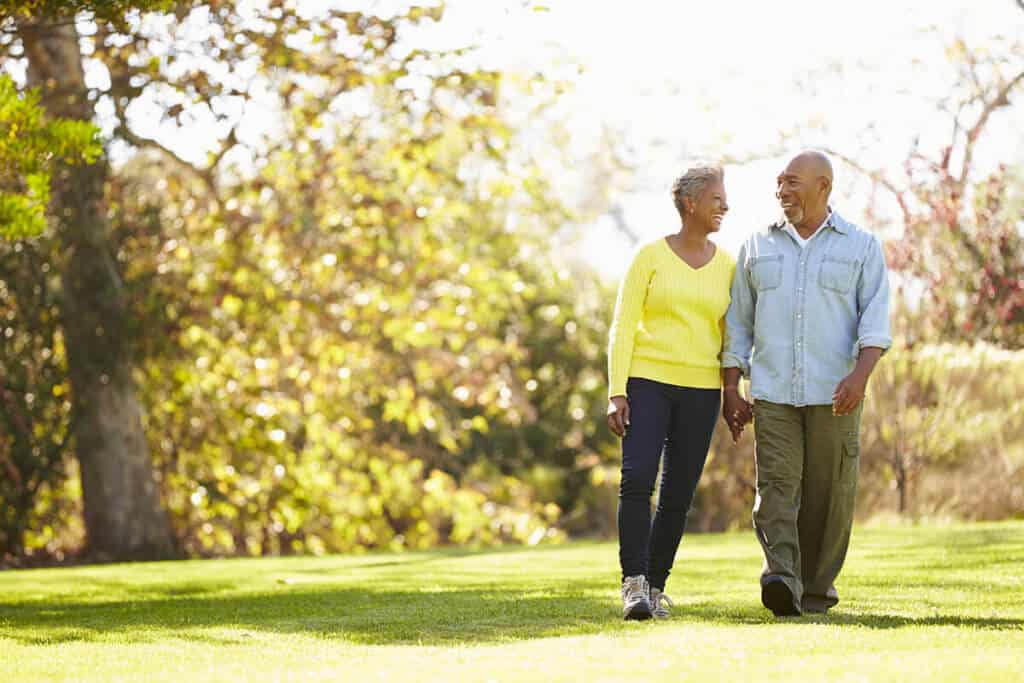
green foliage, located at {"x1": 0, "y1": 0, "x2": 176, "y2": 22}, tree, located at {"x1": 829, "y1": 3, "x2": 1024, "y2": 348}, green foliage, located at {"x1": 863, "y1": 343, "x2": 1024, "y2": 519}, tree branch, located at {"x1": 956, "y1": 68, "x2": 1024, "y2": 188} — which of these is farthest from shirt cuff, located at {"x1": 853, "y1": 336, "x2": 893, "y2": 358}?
tree branch, located at {"x1": 956, "y1": 68, "x2": 1024, "y2": 188}

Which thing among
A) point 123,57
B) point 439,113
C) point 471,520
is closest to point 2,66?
point 123,57

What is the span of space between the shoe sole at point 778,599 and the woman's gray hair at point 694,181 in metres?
1.58

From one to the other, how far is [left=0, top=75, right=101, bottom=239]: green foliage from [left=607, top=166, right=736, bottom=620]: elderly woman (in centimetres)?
295

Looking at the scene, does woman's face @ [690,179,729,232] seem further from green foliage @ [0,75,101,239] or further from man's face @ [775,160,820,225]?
green foliage @ [0,75,101,239]

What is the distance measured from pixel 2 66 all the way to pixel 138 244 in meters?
2.64

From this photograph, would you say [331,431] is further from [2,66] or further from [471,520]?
[2,66]

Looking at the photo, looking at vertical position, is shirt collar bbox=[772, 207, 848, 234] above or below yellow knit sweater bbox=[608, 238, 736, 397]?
above

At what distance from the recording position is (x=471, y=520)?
17547 mm

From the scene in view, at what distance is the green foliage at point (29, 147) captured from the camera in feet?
26.2

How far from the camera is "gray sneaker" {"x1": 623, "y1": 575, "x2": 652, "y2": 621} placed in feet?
22.2

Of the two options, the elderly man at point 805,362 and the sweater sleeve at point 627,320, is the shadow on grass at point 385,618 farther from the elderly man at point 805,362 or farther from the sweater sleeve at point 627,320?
the sweater sleeve at point 627,320

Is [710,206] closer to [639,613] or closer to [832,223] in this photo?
[832,223]

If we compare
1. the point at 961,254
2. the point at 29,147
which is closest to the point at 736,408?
the point at 29,147

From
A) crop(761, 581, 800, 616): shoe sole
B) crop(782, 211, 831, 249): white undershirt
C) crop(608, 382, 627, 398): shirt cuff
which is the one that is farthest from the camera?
crop(782, 211, 831, 249): white undershirt
